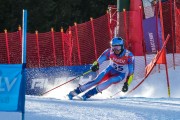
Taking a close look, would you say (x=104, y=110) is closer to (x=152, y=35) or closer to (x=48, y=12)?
(x=152, y=35)

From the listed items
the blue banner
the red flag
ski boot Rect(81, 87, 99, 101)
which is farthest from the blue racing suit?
the blue banner

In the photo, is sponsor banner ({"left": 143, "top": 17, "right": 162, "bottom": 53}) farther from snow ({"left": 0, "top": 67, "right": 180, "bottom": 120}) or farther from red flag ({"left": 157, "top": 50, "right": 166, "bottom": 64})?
snow ({"left": 0, "top": 67, "right": 180, "bottom": 120})

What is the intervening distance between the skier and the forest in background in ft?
54.1

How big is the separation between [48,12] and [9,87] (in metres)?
23.6

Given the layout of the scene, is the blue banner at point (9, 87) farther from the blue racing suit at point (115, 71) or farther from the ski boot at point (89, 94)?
the blue racing suit at point (115, 71)

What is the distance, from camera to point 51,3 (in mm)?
29953

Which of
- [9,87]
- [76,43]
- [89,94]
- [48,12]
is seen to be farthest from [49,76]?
[48,12]

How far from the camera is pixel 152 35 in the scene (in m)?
15.5

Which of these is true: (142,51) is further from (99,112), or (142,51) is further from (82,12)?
(82,12)

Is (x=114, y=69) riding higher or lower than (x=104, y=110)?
higher

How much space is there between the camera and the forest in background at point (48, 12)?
29.0 metres

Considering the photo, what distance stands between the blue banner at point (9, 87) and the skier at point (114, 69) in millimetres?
4859

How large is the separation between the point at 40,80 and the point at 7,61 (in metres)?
2.11

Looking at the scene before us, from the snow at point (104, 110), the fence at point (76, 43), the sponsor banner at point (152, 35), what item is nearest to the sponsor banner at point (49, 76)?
the fence at point (76, 43)
